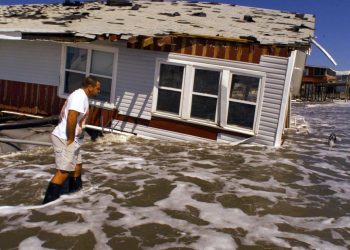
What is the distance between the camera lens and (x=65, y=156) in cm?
565

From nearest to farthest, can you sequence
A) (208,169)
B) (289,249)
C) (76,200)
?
(289,249), (76,200), (208,169)

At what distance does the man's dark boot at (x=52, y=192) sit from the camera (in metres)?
5.83

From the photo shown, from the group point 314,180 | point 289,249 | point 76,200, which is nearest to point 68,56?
point 76,200

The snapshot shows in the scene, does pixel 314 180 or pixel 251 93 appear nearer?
pixel 314 180

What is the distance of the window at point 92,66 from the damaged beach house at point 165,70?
3cm

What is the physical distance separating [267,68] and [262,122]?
1.45 metres

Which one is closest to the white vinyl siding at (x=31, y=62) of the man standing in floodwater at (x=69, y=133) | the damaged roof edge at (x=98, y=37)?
the damaged roof edge at (x=98, y=37)

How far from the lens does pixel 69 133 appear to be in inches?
218

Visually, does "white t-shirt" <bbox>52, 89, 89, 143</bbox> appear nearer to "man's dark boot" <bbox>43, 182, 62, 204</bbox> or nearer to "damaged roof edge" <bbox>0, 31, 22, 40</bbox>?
"man's dark boot" <bbox>43, 182, 62, 204</bbox>

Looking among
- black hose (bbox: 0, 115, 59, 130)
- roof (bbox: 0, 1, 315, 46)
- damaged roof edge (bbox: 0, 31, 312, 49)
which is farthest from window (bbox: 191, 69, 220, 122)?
black hose (bbox: 0, 115, 59, 130)

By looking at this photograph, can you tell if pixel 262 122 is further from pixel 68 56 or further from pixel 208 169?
pixel 68 56

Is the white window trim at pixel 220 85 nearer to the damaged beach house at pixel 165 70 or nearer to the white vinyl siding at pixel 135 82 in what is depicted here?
the damaged beach house at pixel 165 70

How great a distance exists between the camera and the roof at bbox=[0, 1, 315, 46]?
1124 centimetres

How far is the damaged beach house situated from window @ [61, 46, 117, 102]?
31 mm
